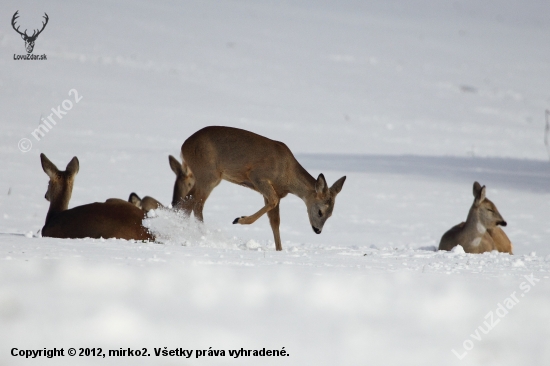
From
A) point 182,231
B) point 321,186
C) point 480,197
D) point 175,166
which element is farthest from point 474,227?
point 182,231

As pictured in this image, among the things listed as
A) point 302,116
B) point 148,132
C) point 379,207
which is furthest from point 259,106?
point 379,207

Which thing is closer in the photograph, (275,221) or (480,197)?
(275,221)

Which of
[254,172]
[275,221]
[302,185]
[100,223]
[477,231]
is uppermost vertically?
[254,172]

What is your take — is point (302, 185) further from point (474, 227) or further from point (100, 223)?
point (474, 227)

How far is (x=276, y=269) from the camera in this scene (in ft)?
22.9

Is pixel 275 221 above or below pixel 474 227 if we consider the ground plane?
below

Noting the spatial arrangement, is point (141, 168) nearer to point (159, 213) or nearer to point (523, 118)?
point (159, 213)

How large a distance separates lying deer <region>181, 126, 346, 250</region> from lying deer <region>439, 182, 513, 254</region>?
2342 mm

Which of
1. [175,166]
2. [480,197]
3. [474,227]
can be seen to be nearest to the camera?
[474,227]

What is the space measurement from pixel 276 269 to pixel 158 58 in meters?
28.2

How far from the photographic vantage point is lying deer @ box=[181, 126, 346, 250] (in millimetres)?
10188

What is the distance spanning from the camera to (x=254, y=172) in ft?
33.5

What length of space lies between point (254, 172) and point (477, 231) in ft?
11.3

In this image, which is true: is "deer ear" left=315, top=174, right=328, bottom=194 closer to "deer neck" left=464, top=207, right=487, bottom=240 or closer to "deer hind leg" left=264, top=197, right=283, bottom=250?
"deer hind leg" left=264, top=197, right=283, bottom=250
